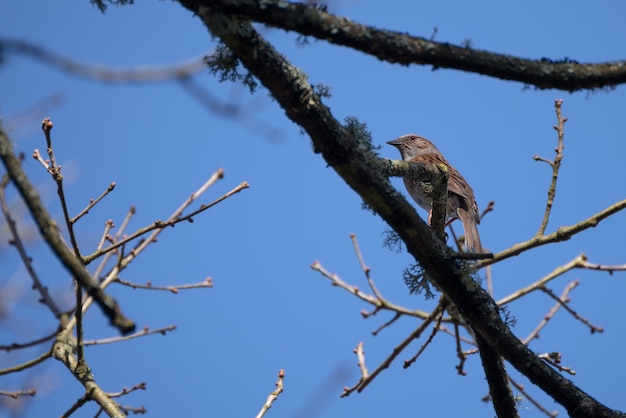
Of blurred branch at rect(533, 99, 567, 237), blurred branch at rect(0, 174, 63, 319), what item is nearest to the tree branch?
blurred branch at rect(0, 174, 63, 319)

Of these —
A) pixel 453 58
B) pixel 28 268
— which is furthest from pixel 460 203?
pixel 28 268

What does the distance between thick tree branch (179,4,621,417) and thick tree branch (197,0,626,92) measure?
258 mm

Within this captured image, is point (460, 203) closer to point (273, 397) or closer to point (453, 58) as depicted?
point (273, 397)

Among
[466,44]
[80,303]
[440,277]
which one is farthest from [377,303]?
[466,44]

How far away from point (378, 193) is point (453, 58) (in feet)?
2.61

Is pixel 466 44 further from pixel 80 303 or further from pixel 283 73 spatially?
pixel 80 303

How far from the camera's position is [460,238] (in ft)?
19.1

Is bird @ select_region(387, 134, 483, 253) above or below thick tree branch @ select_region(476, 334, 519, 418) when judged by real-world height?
above

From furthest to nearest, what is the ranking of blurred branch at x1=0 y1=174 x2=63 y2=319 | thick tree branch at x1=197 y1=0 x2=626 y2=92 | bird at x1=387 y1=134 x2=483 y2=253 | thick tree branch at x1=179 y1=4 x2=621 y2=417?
bird at x1=387 y1=134 x2=483 y2=253 → thick tree branch at x1=179 y1=4 x2=621 y2=417 → thick tree branch at x1=197 y1=0 x2=626 y2=92 → blurred branch at x1=0 y1=174 x2=63 y2=319

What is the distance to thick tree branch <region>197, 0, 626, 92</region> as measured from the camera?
2.61 metres

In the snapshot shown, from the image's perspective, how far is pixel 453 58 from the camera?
262cm

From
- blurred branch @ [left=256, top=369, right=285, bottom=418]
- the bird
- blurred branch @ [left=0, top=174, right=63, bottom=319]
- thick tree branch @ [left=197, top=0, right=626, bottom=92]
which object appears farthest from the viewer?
the bird

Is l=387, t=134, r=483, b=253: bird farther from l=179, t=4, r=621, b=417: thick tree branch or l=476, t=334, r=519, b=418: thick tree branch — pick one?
l=179, t=4, r=621, b=417: thick tree branch

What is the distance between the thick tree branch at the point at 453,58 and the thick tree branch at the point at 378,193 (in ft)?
0.85
